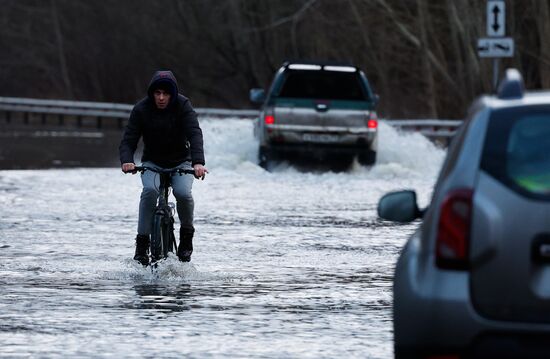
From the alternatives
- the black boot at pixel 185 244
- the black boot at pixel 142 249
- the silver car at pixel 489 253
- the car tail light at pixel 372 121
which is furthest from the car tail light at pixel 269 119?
the silver car at pixel 489 253

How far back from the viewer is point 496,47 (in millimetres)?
31703

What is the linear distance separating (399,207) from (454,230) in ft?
3.62

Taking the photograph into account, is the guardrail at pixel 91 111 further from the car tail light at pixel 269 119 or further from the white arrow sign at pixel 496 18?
the car tail light at pixel 269 119

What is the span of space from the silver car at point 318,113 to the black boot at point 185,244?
49.9ft

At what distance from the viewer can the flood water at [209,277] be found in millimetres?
10734

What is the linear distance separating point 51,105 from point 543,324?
190 feet

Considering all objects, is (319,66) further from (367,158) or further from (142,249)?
(142,249)

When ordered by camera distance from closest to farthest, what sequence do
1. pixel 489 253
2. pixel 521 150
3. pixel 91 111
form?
pixel 489 253 → pixel 521 150 → pixel 91 111

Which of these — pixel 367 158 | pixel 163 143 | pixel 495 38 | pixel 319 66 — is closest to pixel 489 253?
pixel 163 143

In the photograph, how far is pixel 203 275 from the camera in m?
14.7

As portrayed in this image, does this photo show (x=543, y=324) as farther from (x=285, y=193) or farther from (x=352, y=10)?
(x=352, y=10)

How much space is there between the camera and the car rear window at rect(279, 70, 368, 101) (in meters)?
30.1

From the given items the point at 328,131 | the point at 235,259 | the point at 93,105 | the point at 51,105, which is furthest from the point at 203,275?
the point at 51,105

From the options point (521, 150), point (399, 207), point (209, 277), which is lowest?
point (209, 277)
